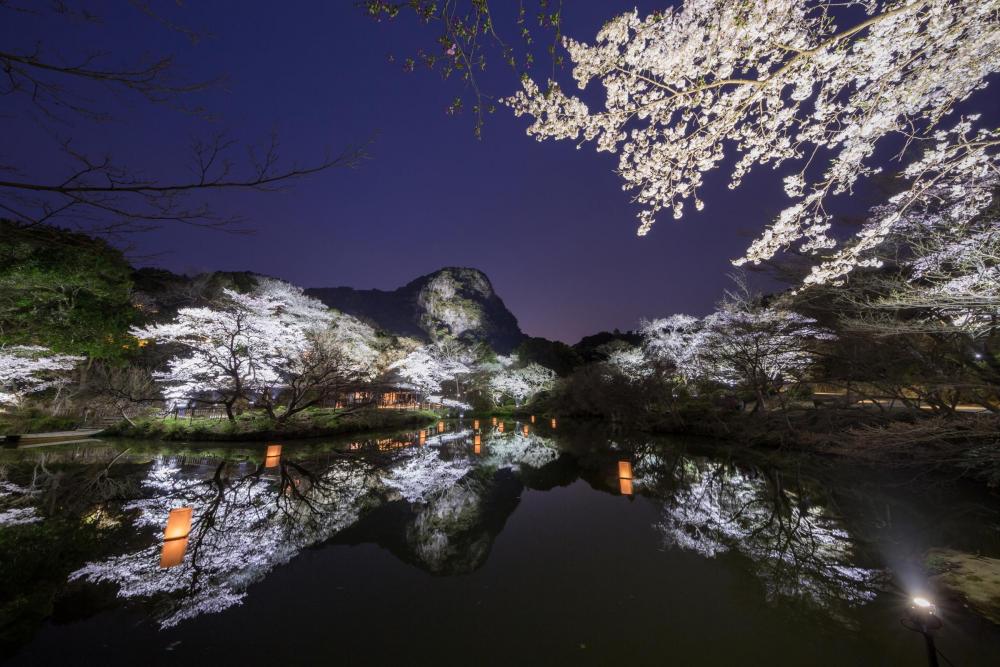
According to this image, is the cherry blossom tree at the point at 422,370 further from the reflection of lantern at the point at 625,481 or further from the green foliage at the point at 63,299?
the reflection of lantern at the point at 625,481

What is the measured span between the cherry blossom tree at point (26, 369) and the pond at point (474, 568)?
19.1ft

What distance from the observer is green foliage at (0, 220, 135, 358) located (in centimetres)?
932

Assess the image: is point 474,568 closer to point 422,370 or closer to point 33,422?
point 422,370

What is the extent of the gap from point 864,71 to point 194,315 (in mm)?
17674

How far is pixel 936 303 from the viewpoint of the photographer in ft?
16.6

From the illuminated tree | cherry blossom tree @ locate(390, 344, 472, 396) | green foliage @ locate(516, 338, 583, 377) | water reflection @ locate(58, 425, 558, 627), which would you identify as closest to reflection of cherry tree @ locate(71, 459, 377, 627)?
water reflection @ locate(58, 425, 558, 627)

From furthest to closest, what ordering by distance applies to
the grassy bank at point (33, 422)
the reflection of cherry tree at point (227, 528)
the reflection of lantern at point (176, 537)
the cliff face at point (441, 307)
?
the cliff face at point (441, 307), the grassy bank at point (33, 422), the reflection of lantern at point (176, 537), the reflection of cherry tree at point (227, 528)

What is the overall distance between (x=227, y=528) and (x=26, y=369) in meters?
14.0

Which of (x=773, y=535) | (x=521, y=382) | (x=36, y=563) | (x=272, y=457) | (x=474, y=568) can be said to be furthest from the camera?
(x=521, y=382)

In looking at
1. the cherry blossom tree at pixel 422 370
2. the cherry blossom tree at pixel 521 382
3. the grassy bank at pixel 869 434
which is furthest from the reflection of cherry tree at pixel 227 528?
the cherry blossom tree at pixel 521 382

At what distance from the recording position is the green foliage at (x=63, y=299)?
9320 millimetres

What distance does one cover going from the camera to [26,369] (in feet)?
38.3

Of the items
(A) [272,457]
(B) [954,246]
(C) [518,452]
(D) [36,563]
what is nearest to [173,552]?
(D) [36,563]

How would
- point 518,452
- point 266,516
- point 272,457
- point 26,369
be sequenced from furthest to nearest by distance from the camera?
point 518,452
point 26,369
point 272,457
point 266,516
